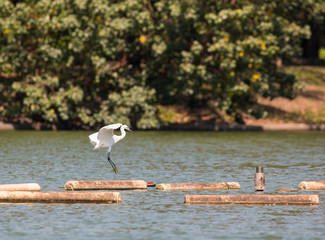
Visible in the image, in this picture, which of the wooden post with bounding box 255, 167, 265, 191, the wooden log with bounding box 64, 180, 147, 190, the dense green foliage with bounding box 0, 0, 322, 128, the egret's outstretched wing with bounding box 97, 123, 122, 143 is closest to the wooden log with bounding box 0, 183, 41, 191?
the wooden log with bounding box 64, 180, 147, 190

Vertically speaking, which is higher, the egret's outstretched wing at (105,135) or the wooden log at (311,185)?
the egret's outstretched wing at (105,135)

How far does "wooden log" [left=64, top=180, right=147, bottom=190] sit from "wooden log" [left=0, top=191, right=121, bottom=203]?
1877mm

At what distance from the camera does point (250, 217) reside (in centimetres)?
1552

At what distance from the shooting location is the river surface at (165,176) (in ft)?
46.6

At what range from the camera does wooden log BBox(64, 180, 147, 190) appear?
18828 millimetres

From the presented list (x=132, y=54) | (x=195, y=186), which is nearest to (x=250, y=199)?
(x=195, y=186)

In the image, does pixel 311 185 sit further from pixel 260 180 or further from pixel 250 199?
pixel 250 199

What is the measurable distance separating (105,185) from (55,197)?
98.3 inches

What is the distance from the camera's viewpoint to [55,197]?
55.2ft

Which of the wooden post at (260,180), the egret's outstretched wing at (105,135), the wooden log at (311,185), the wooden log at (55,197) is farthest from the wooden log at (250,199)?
the egret's outstretched wing at (105,135)

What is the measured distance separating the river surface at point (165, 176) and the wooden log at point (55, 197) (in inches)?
5.6

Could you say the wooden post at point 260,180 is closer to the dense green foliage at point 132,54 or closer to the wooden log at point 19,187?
the wooden log at point 19,187

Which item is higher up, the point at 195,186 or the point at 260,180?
the point at 260,180

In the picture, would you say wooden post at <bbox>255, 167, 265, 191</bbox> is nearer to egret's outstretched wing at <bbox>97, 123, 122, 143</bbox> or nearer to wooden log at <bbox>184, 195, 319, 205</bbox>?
wooden log at <bbox>184, 195, 319, 205</bbox>
